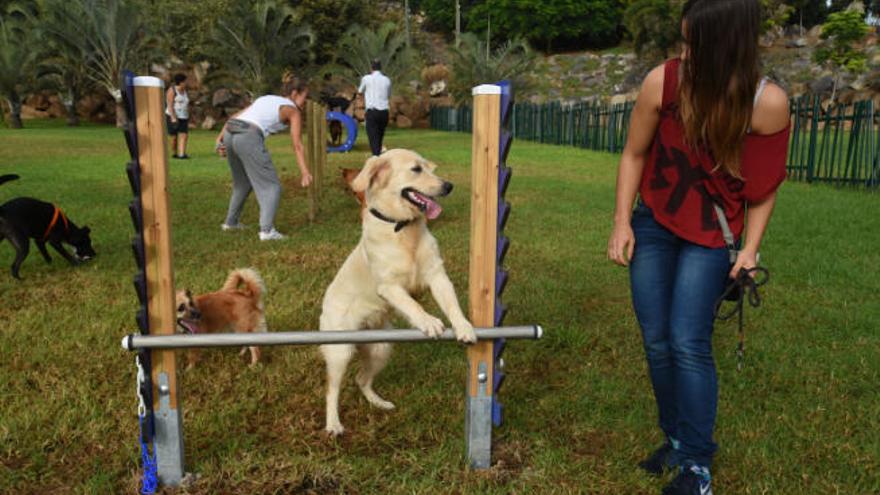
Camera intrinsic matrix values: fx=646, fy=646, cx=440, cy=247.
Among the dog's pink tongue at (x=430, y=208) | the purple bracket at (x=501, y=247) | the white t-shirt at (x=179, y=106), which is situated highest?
the white t-shirt at (x=179, y=106)

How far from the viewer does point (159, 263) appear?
108 inches

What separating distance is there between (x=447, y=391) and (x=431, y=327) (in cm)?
117

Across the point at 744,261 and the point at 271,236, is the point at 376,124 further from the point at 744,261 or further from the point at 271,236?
the point at 744,261

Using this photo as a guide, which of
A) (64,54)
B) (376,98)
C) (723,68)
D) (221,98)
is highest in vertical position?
(64,54)

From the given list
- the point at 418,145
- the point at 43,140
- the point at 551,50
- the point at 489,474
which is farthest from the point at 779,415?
the point at 551,50

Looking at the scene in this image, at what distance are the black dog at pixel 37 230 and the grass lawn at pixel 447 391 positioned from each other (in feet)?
0.79

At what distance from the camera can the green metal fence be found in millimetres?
12844

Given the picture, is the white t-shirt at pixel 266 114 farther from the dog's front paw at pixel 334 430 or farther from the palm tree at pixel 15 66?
the palm tree at pixel 15 66

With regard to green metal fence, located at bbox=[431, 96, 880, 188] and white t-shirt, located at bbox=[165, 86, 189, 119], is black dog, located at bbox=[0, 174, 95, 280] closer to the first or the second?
green metal fence, located at bbox=[431, 96, 880, 188]

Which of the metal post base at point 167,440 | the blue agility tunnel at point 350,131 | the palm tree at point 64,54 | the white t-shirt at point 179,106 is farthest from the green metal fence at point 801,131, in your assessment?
the palm tree at point 64,54

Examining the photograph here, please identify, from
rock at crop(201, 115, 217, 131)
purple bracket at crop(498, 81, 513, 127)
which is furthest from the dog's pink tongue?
rock at crop(201, 115, 217, 131)

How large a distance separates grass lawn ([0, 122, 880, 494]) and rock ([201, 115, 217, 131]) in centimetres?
2981

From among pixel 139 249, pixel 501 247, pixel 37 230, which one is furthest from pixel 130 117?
pixel 37 230

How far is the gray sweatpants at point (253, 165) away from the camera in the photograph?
7.67m
